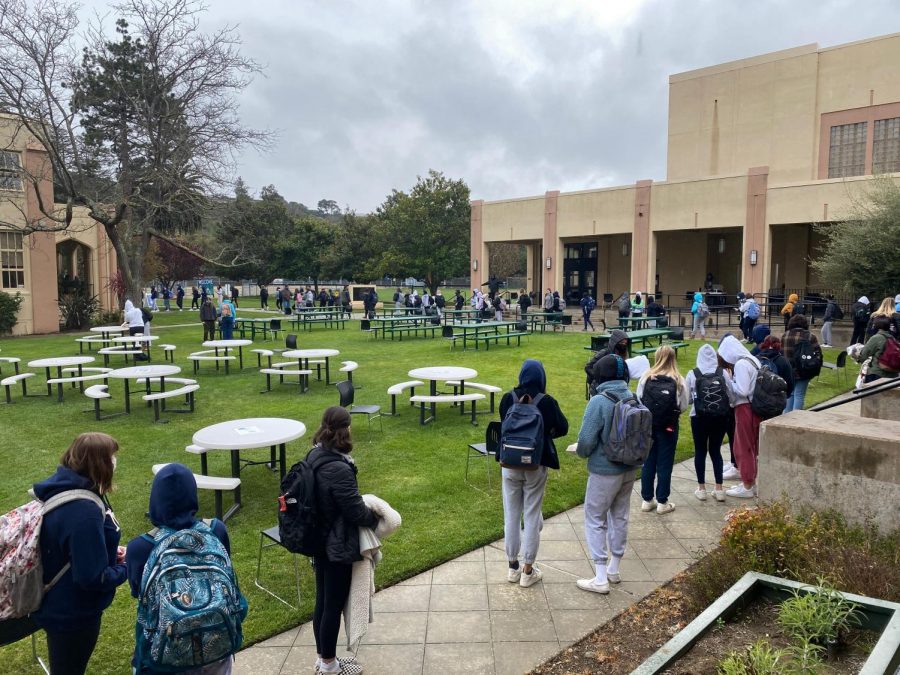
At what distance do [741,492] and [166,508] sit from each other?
19.5 ft

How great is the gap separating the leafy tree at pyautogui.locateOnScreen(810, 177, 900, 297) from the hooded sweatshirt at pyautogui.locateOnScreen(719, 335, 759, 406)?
15929mm

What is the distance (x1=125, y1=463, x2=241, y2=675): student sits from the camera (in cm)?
276

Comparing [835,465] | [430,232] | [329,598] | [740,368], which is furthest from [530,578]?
[430,232]

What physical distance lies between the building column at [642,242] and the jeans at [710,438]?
2557 cm

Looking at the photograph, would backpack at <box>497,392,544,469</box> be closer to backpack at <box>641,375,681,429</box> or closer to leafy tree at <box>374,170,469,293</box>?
backpack at <box>641,375,681,429</box>

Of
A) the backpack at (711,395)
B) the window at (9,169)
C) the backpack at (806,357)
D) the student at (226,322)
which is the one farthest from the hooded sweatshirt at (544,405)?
the window at (9,169)

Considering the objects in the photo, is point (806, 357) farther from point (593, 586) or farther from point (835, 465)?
point (593, 586)

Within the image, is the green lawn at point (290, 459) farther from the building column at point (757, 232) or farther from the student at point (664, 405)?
the building column at point (757, 232)

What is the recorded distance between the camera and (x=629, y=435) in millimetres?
4602

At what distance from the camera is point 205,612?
268cm

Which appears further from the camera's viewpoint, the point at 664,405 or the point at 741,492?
the point at 741,492

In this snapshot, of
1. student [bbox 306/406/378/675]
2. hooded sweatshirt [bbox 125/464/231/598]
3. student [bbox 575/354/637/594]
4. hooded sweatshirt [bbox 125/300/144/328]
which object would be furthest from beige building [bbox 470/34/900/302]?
hooded sweatshirt [bbox 125/464/231/598]

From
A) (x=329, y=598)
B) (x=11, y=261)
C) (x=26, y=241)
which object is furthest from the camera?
(x=26, y=241)

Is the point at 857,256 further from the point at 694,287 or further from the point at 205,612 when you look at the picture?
the point at 205,612
